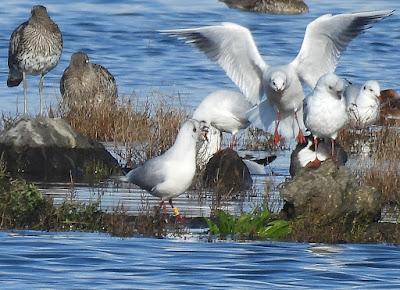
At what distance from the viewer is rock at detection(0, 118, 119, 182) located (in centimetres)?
1555

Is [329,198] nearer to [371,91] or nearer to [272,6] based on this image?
[371,91]

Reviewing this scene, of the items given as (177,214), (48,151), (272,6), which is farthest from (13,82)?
(272,6)

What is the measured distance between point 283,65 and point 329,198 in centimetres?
504

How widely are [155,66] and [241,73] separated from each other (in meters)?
8.90

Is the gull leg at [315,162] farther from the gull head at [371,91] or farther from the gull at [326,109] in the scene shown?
Result: the gull head at [371,91]

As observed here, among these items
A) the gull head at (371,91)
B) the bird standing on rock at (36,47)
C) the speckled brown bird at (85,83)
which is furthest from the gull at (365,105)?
the bird standing on rock at (36,47)

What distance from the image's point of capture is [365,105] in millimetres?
18969

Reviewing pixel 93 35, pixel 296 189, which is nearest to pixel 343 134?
pixel 296 189

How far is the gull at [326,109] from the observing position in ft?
50.6

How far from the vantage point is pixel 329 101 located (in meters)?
15.5

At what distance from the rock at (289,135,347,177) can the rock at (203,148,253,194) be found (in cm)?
52

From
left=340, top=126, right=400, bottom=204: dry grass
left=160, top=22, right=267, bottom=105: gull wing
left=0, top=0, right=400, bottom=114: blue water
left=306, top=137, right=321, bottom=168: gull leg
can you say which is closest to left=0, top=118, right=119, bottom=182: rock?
left=160, top=22, right=267, bottom=105: gull wing

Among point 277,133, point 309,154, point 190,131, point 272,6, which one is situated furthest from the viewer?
point 272,6

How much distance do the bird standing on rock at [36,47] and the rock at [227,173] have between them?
469 centimetres
